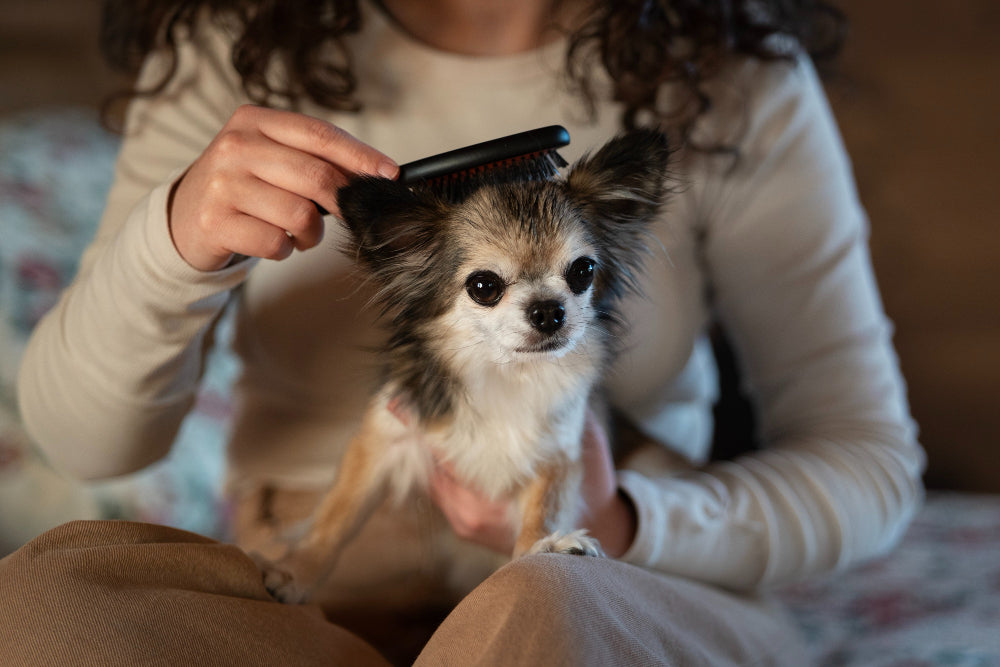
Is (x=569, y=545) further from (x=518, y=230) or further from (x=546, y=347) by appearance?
(x=518, y=230)

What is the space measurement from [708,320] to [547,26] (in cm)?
63

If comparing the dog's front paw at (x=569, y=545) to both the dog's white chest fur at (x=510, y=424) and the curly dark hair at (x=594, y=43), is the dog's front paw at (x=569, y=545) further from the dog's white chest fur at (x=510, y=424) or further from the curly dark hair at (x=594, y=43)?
the curly dark hair at (x=594, y=43)

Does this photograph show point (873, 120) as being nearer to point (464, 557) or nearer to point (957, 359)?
point (957, 359)

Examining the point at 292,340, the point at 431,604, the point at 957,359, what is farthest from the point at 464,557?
the point at 957,359

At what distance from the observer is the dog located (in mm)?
842

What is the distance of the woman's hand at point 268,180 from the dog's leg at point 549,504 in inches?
16.3

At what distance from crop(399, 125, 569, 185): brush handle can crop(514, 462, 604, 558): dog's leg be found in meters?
0.44

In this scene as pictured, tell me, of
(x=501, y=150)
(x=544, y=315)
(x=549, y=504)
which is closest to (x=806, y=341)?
(x=549, y=504)

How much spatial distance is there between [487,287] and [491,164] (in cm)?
15

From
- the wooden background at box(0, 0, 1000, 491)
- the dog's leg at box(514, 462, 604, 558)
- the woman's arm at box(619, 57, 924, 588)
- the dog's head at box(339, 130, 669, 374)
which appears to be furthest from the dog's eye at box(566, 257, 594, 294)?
the wooden background at box(0, 0, 1000, 491)

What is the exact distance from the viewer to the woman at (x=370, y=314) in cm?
93

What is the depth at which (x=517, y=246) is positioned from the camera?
845 millimetres

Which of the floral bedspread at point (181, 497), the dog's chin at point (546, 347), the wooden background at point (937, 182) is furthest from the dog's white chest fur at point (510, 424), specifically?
the wooden background at point (937, 182)

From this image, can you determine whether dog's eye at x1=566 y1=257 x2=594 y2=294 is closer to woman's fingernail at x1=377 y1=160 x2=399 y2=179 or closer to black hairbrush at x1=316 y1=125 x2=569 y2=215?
black hairbrush at x1=316 y1=125 x2=569 y2=215
